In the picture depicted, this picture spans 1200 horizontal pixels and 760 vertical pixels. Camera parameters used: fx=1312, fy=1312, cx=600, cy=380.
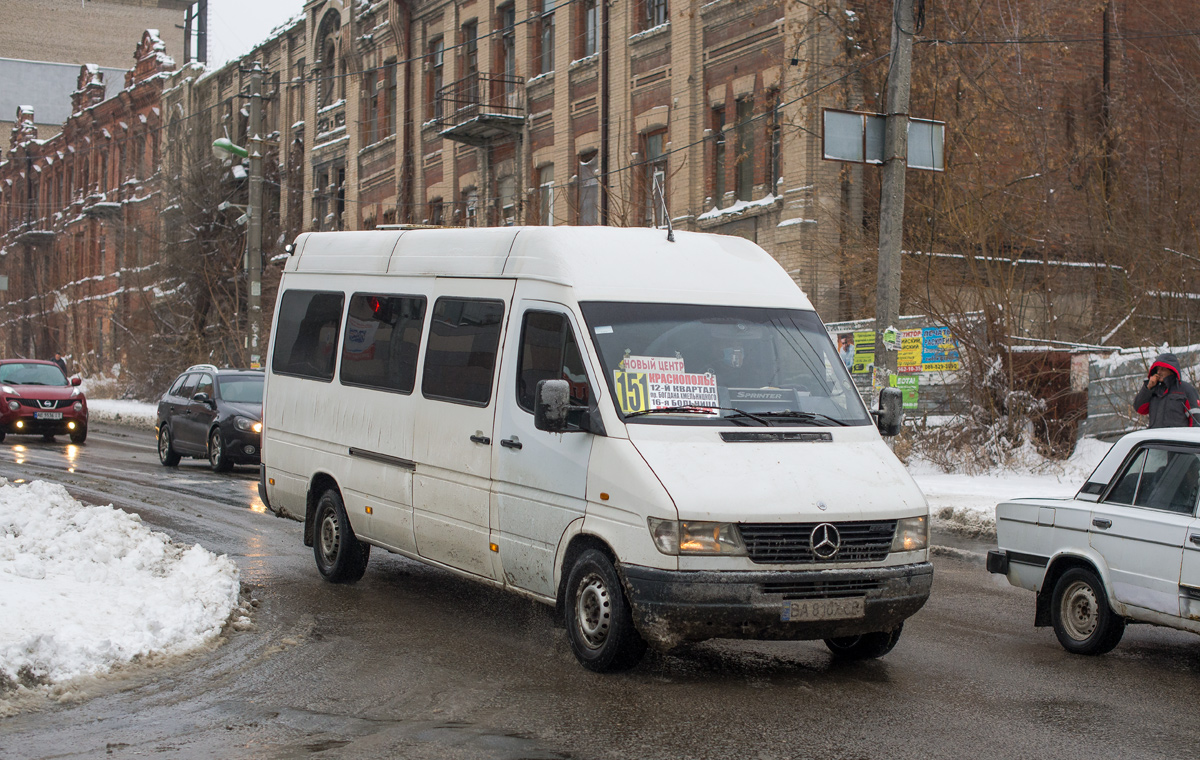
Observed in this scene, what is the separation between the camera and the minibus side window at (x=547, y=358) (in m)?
7.51

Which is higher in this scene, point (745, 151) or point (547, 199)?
point (745, 151)

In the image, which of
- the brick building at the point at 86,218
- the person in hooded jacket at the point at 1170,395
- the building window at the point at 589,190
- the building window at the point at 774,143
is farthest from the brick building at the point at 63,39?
the person in hooded jacket at the point at 1170,395

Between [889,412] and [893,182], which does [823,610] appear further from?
[893,182]

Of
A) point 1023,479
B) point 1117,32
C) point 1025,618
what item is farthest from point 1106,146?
point 1025,618

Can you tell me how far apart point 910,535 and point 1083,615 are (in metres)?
1.64

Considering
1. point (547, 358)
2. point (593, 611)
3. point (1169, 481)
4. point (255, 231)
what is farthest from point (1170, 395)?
point (255, 231)

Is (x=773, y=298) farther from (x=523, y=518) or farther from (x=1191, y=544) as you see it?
(x=1191, y=544)

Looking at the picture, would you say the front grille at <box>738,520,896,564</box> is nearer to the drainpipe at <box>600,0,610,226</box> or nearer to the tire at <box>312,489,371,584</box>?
the tire at <box>312,489,371,584</box>

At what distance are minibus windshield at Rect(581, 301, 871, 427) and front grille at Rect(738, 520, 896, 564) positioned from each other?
0.78 metres

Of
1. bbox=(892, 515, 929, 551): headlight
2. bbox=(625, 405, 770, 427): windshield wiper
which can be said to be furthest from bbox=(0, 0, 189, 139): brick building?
bbox=(892, 515, 929, 551): headlight

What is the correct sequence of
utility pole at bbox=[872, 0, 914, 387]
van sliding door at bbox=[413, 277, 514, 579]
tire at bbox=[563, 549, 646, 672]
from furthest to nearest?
utility pole at bbox=[872, 0, 914, 387] < van sliding door at bbox=[413, 277, 514, 579] < tire at bbox=[563, 549, 646, 672]

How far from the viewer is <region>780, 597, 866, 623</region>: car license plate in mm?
6629

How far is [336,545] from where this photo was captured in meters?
10.0

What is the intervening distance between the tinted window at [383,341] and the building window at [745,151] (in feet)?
54.2
